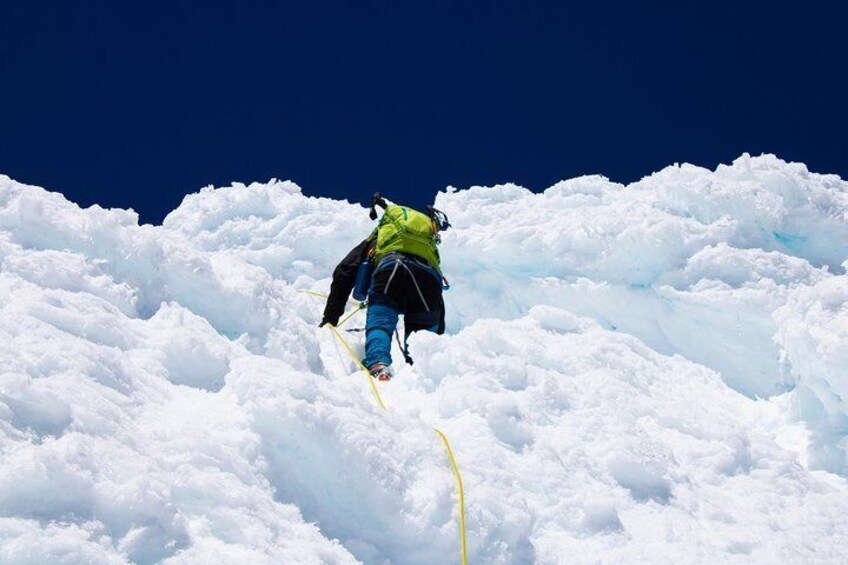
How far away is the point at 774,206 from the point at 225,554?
8554mm

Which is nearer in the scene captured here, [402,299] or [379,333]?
[379,333]

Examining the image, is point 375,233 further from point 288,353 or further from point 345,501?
point 345,501

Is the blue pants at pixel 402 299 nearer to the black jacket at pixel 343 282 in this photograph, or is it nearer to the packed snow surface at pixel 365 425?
the packed snow surface at pixel 365 425

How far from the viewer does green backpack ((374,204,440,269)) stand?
5.49 meters

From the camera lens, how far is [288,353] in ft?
13.7

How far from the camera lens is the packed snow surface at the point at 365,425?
226 centimetres

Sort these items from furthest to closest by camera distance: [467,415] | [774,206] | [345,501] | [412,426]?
1. [774,206]
2. [467,415]
3. [412,426]
4. [345,501]

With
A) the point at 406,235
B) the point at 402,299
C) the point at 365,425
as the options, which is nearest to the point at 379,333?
the point at 402,299

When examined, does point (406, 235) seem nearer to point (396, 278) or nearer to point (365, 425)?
point (396, 278)

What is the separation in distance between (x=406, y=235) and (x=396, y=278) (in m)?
0.39

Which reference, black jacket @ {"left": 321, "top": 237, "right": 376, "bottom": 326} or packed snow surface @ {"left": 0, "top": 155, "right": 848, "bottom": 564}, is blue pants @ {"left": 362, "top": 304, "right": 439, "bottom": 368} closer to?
packed snow surface @ {"left": 0, "top": 155, "right": 848, "bottom": 564}

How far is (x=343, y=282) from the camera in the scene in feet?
18.9

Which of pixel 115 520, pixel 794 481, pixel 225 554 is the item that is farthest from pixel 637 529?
pixel 115 520

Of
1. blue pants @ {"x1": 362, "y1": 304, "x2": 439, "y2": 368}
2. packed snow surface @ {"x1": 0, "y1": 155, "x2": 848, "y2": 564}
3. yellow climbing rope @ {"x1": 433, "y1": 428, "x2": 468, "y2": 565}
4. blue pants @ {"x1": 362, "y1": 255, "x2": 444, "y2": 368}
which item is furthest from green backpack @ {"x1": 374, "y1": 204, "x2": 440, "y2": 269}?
Answer: yellow climbing rope @ {"x1": 433, "y1": 428, "x2": 468, "y2": 565}
